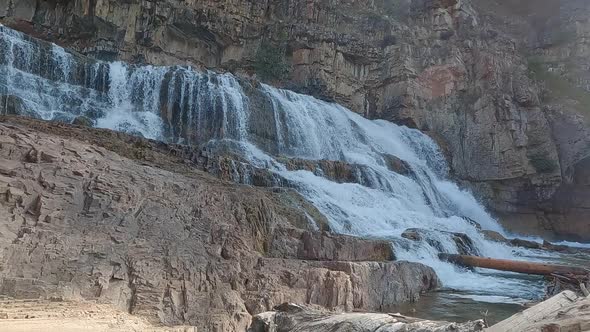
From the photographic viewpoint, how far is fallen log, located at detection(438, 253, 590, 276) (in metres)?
10.5

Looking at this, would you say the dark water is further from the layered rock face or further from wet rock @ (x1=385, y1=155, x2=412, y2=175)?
wet rock @ (x1=385, y1=155, x2=412, y2=175)

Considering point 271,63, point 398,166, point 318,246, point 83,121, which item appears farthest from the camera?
point 271,63

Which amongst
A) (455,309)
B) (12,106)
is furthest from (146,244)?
(12,106)

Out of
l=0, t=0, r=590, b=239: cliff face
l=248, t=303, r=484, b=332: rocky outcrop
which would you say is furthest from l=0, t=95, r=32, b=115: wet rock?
l=248, t=303, r=484, b=332: rocky outcrop

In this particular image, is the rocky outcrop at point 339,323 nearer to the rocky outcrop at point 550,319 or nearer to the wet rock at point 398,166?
the rocky outcrop at point 550,319

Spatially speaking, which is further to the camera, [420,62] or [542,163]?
[420,62]

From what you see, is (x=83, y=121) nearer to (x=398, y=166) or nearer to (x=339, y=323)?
(x=398, y=166)

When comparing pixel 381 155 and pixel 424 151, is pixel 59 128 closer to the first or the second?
pixel 381 155

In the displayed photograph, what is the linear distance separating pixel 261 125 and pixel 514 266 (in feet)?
46.7

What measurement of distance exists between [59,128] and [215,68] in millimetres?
25143

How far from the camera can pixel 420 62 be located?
35.8 metres

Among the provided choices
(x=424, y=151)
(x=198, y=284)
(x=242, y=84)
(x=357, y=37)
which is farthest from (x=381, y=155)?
(x=198, y=284)

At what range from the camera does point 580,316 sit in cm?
292

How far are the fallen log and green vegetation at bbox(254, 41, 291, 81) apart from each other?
76.7 ft
